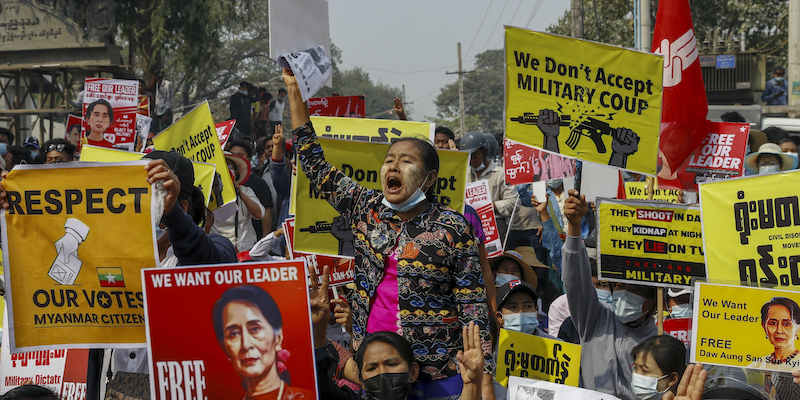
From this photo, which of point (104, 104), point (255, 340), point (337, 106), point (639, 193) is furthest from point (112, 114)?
point (255, 340)

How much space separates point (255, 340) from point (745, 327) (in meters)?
2.33

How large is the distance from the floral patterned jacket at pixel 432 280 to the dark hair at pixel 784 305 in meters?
1.42

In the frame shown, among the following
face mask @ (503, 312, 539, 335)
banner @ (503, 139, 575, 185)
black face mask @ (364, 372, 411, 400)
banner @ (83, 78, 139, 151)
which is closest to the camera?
black face mask @ (364, 372, 411, 400)

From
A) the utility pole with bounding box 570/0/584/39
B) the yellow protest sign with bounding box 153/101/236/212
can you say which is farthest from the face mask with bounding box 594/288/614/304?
the utility pole with bounding box 570/0/584/39

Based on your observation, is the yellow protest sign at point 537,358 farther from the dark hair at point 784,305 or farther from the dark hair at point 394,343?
the dark hair at point 394,343

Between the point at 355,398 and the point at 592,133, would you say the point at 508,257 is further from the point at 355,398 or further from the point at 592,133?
the point at 355,398

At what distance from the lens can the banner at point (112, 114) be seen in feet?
28.7

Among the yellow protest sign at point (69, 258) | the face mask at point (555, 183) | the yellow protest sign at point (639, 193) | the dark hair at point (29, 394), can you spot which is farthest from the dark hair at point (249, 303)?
the face mask at point (555, 183)

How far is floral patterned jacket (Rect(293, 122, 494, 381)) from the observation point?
10.7ft

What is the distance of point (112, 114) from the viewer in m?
8.87

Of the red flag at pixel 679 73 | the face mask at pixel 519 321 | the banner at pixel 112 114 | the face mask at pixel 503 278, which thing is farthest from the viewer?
the banner at pixel 112 114

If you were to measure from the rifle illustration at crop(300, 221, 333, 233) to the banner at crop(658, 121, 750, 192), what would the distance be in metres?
2.99

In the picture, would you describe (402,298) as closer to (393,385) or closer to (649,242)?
(393,385)

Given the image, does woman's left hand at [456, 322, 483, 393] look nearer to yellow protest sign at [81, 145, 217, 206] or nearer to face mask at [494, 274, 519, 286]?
A: yellow protest sign at [81, 145, 217, 206]
